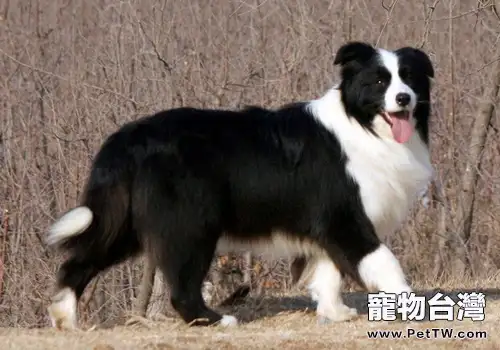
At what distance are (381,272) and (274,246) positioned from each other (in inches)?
29.7

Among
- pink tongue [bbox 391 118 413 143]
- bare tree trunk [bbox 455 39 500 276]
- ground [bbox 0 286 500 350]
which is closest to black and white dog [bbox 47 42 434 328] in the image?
pink tongue [bbox 391 118 413 143]

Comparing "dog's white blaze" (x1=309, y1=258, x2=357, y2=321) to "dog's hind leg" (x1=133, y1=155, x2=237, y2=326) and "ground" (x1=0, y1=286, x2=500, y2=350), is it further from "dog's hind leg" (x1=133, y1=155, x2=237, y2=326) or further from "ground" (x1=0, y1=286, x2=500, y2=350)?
"dog's hind leg" (x1=133, y1=155, x2=237, y2=326)

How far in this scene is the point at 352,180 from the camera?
635 centimetres

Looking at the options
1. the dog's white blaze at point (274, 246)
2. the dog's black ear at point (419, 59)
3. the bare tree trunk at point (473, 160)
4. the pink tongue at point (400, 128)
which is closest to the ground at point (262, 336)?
the dog's white blaze at point (274, 246)

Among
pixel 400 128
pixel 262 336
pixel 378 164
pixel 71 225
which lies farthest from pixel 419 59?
pixel 71 225

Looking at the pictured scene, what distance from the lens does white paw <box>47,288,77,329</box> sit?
6113 mm

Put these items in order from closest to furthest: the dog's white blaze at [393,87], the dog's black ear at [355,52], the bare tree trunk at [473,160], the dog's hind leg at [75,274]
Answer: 1. the dog's hind leg at [75,274]
2. the dog's white blaze at [393,87]
3. the dog's black ear at [355,52]
4. the bare tree trunk at [473,160]

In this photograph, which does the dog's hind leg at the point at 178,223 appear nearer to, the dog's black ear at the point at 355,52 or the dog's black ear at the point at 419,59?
the dog's black ear at the point at 355,52

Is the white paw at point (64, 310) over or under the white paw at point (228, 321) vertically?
over

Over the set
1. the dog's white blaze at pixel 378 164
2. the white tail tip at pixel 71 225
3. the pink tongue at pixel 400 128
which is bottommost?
the white tail tip at pixel 71 225

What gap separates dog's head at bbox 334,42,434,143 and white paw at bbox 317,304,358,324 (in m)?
1.20

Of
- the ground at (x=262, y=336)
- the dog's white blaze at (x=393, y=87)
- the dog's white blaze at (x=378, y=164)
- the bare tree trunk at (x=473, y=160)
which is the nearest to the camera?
the ground at (x=262, y=336)

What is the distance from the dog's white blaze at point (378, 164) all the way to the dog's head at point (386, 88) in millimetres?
61

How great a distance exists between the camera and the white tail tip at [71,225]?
603cm
